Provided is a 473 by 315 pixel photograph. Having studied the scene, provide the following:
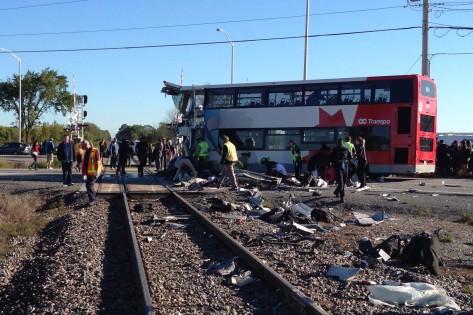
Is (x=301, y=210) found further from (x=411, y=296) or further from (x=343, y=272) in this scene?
(x=411, y=296)

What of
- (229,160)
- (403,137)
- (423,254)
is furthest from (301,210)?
(403,137)

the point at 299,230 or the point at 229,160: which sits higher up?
the point at 229,160

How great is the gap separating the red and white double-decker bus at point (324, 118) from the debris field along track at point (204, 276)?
12.6m

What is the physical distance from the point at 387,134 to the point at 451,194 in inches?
216

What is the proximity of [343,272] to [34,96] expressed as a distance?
8336cm

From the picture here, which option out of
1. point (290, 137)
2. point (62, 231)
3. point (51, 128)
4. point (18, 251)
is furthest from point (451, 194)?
point (51, 128)

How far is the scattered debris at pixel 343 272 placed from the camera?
7805 millimetres

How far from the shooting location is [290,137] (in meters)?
25.4

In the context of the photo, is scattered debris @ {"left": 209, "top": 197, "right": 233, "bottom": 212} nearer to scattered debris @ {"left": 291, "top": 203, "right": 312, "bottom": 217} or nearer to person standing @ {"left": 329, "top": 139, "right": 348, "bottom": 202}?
scattered debris @ {"left": 291, "top": 203, "right": 312, "bottom": 217}

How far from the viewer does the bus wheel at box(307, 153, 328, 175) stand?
24.9 metres

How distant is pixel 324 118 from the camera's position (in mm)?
24672

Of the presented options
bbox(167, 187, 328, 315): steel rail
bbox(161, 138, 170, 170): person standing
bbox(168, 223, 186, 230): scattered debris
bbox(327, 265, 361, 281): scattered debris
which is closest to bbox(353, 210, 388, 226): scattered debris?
bbox(167, 187, 328, 315): steel rail

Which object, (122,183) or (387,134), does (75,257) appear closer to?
(122,183)

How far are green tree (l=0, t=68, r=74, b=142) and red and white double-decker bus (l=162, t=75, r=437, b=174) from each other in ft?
205
